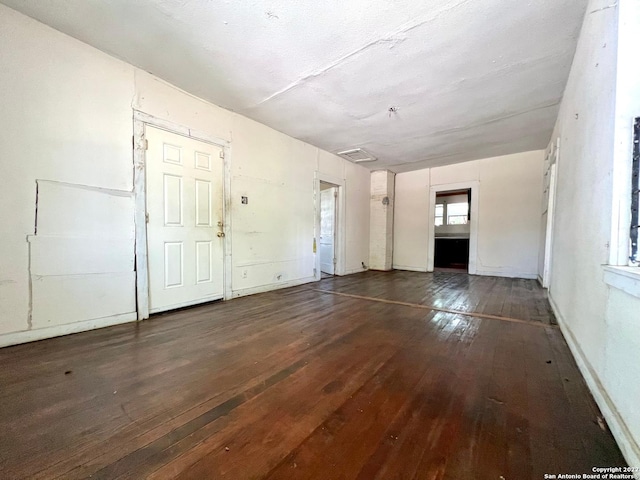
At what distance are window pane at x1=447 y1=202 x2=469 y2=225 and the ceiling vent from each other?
5.41 metres

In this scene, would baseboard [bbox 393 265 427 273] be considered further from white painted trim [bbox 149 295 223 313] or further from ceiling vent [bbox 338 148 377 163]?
white painted trim [bbox 149 295 223 313]

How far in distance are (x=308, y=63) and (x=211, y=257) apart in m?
2.64

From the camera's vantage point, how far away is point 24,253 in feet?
6.97

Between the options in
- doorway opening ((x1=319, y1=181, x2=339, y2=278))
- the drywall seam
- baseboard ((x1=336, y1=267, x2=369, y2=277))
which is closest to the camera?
the drywall seam

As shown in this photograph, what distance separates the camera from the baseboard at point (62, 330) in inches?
81.6

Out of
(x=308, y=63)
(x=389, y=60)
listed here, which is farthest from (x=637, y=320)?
(x=308, y=63)

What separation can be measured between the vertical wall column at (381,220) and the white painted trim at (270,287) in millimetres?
2398

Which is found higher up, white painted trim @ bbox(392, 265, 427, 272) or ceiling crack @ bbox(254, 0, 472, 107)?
ceiling crack @ bbox(254, 0, 472, 107)

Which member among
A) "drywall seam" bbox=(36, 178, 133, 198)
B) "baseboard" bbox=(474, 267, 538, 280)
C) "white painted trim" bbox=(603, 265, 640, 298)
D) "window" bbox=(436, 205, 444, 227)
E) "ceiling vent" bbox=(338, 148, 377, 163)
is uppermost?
"ceiling vent" bbox=(338, 148, 377, 163)

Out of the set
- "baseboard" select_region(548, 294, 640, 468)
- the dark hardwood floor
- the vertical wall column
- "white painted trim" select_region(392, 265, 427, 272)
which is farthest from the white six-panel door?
"white painted trim" select_region(392, 265, 427, 272)

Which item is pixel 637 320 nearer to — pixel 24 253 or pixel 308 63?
pixel 308 63

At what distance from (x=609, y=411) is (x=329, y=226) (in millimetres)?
5073

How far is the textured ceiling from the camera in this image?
1.99 m

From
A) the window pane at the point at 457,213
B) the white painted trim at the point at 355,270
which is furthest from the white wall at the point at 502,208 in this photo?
the window pane at the point at 457,213
